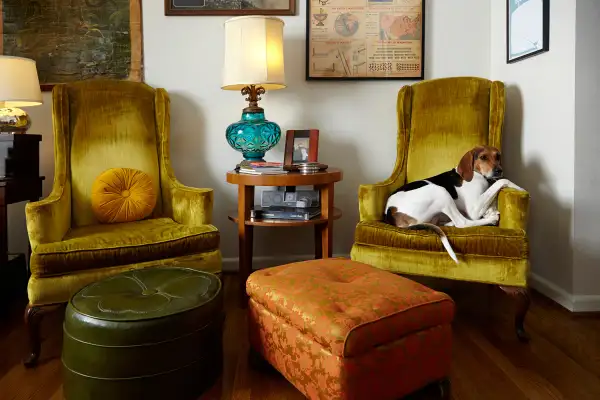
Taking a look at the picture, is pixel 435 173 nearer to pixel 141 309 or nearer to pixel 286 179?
pixel 286 179

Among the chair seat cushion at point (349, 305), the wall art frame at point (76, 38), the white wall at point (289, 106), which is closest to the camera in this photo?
the chair seat cushion at point (349, 305)

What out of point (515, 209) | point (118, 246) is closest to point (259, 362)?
point (118, 246)

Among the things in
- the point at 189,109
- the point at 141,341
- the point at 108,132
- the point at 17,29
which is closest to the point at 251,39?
the point at 189,109

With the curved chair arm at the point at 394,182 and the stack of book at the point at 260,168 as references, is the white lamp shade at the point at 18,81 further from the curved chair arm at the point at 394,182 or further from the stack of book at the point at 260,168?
the curved chair arm at the point at 394,182

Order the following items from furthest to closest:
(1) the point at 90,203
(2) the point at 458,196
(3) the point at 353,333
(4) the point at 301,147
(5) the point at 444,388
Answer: (4) the point at 301,147 → (1) the point at 90,203 → (2) the point at 458,196 → (5) the point at 444,388 → (3) the point at 353,333

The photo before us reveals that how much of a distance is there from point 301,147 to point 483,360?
1428mm

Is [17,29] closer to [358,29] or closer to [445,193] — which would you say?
[358,29]

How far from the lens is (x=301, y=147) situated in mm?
2703

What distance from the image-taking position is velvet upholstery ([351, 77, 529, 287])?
2.02 metres

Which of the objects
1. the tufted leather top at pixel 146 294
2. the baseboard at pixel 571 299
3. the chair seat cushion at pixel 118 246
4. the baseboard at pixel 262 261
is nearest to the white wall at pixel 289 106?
the baseboard at pixel 262 261

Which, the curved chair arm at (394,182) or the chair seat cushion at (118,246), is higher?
the curved chair arm at (394,182)

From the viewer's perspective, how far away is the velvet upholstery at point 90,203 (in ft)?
6.20

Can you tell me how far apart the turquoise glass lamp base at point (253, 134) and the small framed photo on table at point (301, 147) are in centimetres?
9

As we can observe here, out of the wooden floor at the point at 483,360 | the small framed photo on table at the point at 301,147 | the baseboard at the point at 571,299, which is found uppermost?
the small framed photo on table at the point at 301,147
